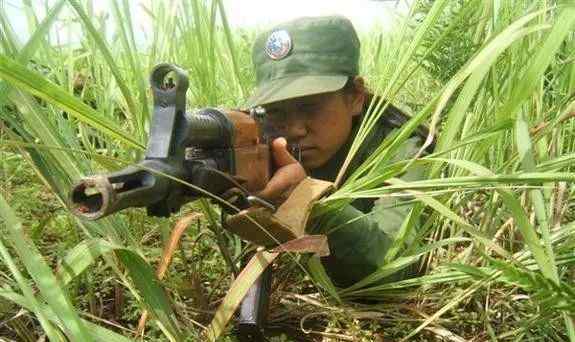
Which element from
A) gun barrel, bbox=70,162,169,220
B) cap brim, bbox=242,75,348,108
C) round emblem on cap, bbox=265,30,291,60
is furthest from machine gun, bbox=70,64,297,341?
round emblem on cap, bbox=265,30,291,60

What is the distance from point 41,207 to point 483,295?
810mm

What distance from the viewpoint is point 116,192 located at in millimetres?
611

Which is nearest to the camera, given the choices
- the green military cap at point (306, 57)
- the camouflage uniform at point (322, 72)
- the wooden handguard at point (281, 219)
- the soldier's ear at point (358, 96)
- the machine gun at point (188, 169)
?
the machine gun at point (188, 169)

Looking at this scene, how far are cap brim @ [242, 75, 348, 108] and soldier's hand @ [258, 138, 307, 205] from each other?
0.23m

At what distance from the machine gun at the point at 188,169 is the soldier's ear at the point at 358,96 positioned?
51 cm

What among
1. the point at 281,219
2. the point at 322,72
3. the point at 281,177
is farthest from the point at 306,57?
the point at 281,219

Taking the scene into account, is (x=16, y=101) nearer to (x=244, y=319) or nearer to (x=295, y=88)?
(x=244, y=319)

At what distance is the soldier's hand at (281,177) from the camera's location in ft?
3.07

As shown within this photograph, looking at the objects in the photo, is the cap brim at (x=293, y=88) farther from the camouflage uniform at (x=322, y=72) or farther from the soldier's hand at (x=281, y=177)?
the soldier's hand at (x=281, y=177)

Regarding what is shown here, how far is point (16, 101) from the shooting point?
72cm

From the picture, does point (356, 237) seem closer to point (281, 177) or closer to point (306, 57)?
point (281, 177)

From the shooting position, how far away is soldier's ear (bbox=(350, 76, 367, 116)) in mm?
1454

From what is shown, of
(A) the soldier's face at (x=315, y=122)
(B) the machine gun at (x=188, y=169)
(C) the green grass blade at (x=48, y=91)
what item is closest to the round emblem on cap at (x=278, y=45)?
(A) the soldier's face at (x=315, y=122)

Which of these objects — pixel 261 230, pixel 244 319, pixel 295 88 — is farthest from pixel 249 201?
pixel 295 88
